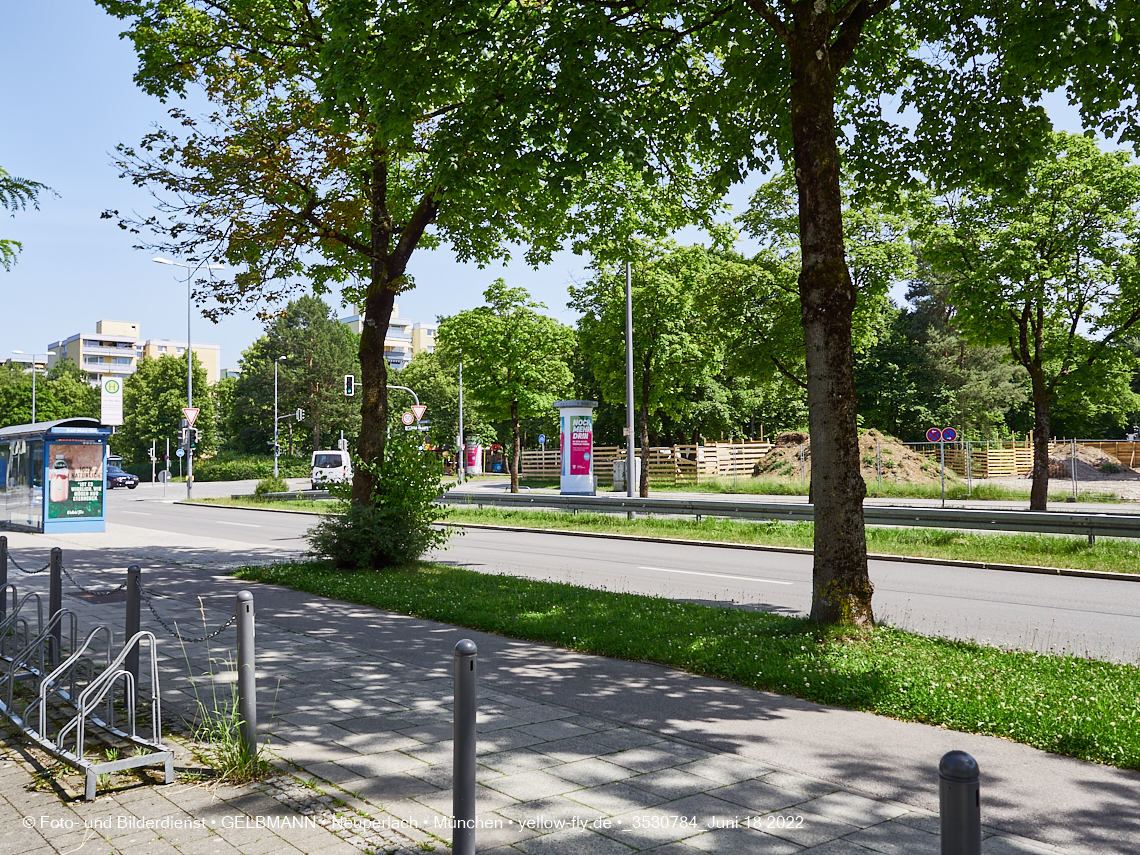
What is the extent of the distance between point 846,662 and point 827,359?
2.65 m

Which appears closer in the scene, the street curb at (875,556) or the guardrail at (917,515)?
the street curb at (875,556)

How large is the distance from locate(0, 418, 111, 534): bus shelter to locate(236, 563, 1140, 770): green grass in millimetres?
14332

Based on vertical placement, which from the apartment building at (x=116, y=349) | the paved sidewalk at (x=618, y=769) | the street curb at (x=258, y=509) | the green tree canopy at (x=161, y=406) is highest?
the apartment building at (x=116, y=349)

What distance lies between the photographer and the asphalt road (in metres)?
9.10

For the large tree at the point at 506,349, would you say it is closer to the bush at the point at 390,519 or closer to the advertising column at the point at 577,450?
the advertising column at the point at 577,450

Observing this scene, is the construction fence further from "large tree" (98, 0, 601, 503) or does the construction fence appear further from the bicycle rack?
the bicycle rack

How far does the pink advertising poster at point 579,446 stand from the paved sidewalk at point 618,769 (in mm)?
26668

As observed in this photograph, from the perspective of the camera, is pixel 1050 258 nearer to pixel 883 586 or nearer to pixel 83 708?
pixel 883 586

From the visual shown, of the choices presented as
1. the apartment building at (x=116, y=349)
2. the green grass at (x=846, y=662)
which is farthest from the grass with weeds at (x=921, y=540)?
the apartment building at (x=116, y=349)

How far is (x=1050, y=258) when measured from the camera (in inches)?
795

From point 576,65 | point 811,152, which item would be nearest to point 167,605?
point 576,65

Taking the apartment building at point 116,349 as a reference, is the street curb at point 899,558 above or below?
below

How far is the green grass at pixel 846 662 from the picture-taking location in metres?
5.60

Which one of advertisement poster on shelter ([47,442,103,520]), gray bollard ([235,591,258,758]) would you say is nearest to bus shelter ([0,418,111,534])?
advertisement poster on shelter ([47,442,103,520])
